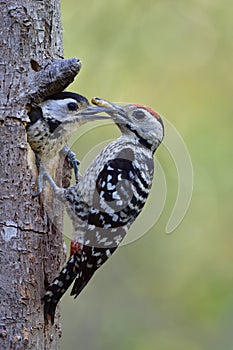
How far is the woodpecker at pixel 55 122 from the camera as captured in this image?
13.1 ft

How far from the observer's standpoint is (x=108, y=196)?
4160 mm

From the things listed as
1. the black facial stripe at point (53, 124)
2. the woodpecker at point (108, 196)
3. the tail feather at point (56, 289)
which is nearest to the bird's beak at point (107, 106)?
the woodpecker at point (108, 196)

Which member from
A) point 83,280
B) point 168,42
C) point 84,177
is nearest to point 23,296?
point 83,280

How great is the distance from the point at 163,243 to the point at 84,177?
2.99 m

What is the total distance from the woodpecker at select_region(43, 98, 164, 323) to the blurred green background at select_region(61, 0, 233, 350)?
2038mm

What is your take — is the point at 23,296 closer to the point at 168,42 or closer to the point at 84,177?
the point at 84,177

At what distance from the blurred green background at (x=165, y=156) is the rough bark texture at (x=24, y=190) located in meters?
2.63

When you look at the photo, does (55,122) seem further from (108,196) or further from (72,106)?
(108,196)

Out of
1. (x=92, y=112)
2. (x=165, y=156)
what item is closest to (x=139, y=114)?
(x=92, y=112)

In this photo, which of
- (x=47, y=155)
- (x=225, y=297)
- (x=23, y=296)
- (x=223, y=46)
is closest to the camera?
(x=23, y=296)

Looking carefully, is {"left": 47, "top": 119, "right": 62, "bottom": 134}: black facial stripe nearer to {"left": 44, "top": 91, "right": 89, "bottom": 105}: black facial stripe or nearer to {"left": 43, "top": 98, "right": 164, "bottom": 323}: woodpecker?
{"left": 44, "top": 91, "right": 89, "bottom": 105}: black facial stripe

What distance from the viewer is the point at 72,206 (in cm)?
421

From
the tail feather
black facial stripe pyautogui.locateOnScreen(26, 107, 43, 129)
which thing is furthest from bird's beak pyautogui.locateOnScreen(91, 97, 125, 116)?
the tail feather

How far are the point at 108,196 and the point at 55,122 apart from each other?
1.63ft
